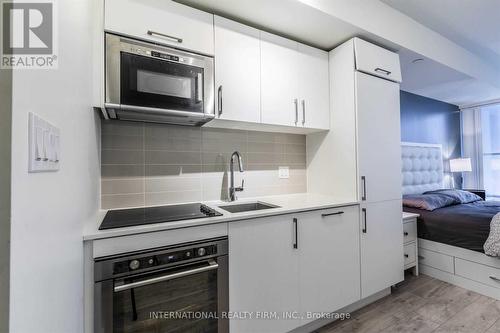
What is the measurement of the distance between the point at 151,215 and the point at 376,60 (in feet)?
7.10

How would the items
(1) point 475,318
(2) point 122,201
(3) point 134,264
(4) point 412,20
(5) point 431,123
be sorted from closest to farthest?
1. (3) point 134,264
2. (2) point 122,201
3. (1) point 475,318
4. (4) point 412,20
5. (5) point 431,123

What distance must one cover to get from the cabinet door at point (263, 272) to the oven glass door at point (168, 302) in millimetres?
140

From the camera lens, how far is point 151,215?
1.35 meters

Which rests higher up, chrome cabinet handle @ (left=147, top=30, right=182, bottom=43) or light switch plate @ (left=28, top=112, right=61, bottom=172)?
chrome cabinet handle @ (left=147, top=30, right=182, bottom=43)

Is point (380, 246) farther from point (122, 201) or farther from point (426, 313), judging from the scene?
point (122, 201)

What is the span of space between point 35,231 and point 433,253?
10.6 ft

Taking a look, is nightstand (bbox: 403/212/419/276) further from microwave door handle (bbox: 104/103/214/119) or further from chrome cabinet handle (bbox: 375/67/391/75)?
microwave door handle (bbox: 104/103/214/119)

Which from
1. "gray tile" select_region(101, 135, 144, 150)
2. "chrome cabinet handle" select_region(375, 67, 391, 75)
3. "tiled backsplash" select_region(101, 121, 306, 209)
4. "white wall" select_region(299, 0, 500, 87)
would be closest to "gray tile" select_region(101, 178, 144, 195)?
"tiled backsplash" select_region(101, 121, 306, 209)

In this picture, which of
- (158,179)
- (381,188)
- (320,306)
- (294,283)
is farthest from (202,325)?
(381,188)

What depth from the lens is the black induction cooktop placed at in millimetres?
1166

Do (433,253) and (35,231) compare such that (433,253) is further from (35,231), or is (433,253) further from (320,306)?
(35,231)

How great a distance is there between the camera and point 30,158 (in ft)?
1.60

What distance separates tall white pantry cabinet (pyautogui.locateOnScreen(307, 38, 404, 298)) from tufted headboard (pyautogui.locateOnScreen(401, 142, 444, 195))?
149 centimetres

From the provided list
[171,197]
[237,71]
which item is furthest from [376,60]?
[171,197]
